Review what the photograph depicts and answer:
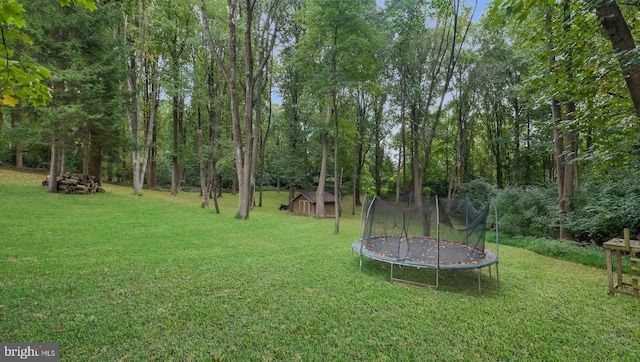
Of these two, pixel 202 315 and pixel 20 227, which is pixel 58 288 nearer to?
pixel 202 315

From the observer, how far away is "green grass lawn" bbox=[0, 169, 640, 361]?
2.63 m

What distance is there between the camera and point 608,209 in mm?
7254

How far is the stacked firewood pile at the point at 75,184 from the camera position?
38.4ft

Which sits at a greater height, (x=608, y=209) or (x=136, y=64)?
(x=136, y=64)

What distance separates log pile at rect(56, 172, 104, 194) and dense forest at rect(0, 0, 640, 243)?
2.06 feet

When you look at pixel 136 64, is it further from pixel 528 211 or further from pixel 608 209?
pixel 608 209

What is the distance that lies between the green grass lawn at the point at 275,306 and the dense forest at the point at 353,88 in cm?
210

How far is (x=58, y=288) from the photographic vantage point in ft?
11.8

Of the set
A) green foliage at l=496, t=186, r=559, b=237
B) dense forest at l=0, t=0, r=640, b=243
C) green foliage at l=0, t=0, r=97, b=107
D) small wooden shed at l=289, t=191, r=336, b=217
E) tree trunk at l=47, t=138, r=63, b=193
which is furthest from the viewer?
small wooden shed at l=289, t=191, r=336, b=217

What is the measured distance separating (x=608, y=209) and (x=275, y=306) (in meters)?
9.38

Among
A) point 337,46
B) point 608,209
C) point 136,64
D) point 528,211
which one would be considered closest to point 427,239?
point 608,209

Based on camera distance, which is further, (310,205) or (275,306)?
(310,205)

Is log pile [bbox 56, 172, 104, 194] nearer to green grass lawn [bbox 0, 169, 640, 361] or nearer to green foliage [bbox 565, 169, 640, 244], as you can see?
green grass lawn [bbox 0, 169, 640, 361]

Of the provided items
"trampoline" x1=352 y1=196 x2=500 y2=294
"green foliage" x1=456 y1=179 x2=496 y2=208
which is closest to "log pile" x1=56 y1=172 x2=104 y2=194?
"trampoline" x1=352 y1=196 x2=500 y2=294
